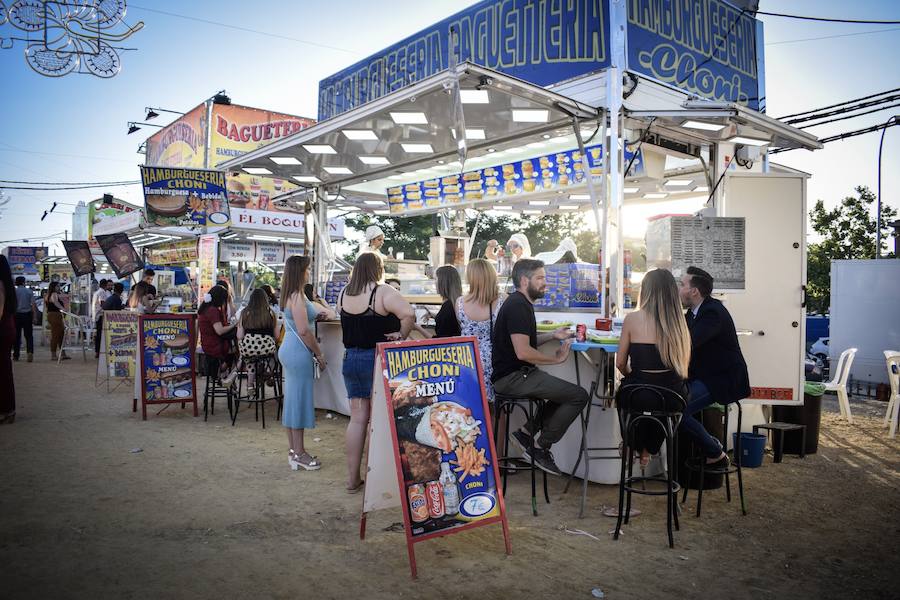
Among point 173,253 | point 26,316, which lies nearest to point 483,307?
point 26,316

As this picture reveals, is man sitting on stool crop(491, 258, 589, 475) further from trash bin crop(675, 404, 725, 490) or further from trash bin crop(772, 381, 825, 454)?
trash bin crop(772, 381, 825, 454)

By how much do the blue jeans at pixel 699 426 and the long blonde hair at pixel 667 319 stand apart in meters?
0.49

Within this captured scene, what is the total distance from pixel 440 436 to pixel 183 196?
12230 millimetres

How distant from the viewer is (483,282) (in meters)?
4.71

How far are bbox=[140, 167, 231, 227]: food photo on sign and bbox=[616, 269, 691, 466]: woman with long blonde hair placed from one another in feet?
37.6

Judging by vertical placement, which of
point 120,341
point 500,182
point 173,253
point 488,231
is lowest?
point 120,341

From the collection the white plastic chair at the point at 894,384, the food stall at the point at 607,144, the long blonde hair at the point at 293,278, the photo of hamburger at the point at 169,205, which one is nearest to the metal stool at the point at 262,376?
the food stall at the point at 607,144

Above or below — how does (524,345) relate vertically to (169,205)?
below

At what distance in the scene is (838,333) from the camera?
11.1 metres

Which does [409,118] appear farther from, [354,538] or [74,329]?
[74,329]

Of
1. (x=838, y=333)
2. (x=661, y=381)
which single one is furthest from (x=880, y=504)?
(x=838, y=333)

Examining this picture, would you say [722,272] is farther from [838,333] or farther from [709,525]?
[838,333]

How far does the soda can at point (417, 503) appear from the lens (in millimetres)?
3209

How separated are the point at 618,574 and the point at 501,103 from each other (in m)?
4.19
